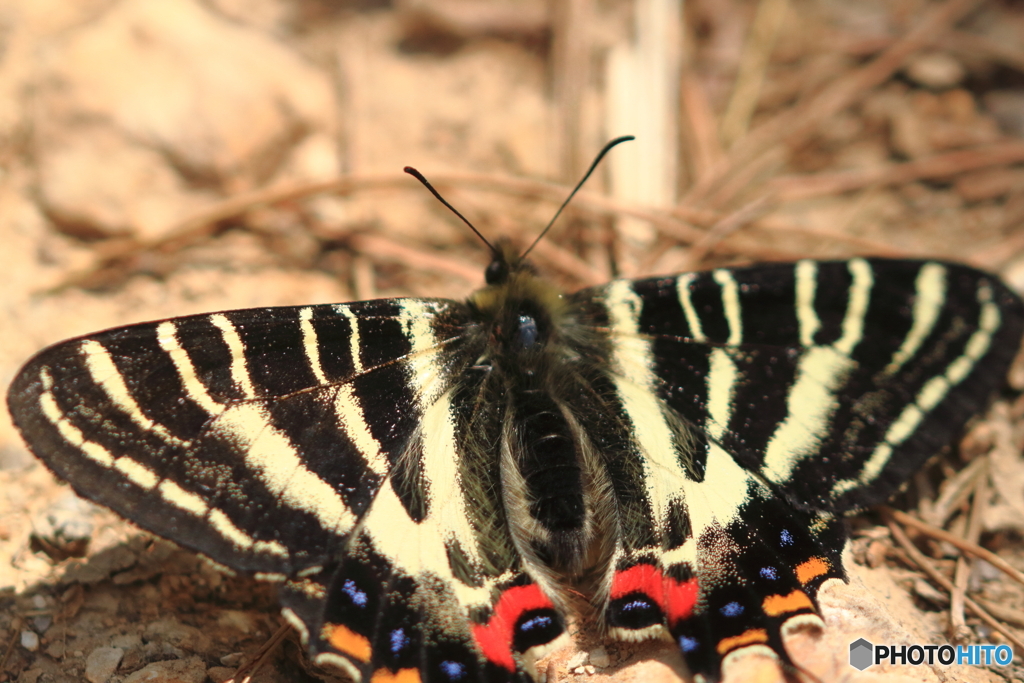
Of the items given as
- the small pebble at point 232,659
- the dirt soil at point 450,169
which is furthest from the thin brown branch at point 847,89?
the small pebble at point 232,659

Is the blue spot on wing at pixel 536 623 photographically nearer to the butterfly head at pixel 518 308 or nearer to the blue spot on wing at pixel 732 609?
the blue spot on wing at pixel 732 609

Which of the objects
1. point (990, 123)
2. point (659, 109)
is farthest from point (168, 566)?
point (990, 123)

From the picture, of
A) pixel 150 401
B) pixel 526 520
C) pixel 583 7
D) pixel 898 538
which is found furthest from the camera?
pixel 583 7

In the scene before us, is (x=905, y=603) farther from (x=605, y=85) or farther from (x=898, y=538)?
(x=605, y=85)

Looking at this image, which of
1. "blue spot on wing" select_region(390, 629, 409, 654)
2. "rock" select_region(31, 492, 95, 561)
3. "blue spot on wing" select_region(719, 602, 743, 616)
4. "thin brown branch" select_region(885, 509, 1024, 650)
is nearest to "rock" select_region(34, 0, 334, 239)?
"rock" select_region(31, 492, 95, 561)

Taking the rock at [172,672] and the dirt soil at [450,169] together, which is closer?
the rock at [172,672]

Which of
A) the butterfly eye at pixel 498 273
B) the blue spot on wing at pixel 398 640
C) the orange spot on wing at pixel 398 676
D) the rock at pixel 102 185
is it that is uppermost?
the rock at pixel 102 185

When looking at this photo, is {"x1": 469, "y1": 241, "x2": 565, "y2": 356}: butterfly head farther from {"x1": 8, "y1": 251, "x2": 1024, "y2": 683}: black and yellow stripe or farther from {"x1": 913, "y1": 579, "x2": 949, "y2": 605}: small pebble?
{"x1": 913, "y1": 579, "x2": 949, "y2": 605}: small pebble
